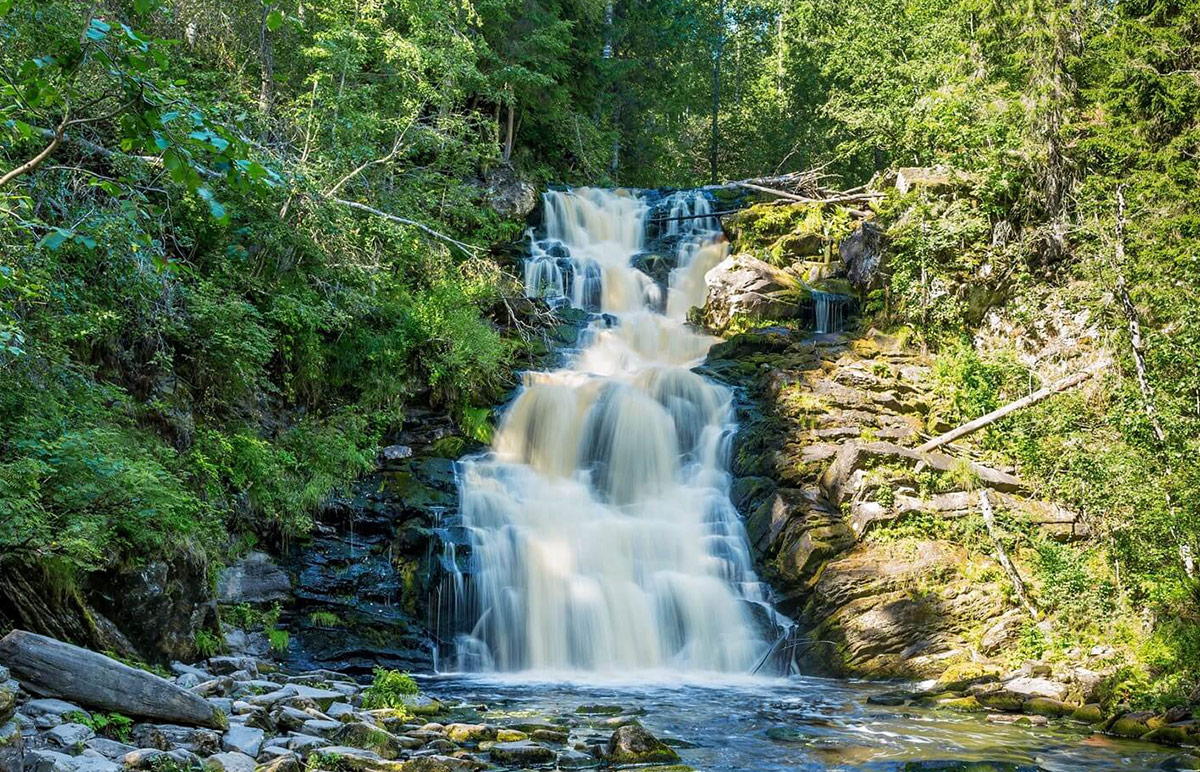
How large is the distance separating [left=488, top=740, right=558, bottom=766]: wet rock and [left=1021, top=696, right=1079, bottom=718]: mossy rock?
5.76 metres

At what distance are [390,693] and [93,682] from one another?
135 inches

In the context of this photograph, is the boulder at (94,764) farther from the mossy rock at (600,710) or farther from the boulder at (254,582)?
the boulder at (254,582)

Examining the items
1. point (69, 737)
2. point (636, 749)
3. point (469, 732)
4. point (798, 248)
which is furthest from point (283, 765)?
point (798, 248)

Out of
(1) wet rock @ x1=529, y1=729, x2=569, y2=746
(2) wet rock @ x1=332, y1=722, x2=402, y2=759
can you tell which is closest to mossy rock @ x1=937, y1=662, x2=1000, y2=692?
(1) wet rock @ x1=529, y1=729, x2=569, y2=746

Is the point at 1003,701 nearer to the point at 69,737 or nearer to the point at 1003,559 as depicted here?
the point at 1003,559

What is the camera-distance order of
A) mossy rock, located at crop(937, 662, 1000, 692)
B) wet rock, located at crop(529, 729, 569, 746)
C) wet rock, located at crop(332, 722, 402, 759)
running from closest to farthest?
wet rock, located at crop(332, 722, 402, 759) → wet rock, located at crop(529, 729, 569, 746) → mossy rock, located at crop(937, 662, 1000, 692)

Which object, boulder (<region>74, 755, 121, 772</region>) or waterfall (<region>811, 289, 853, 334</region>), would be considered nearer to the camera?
boulder (<region>74, 755, 121, 772</region>)

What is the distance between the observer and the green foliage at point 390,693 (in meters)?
8.40

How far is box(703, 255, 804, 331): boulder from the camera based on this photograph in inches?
763

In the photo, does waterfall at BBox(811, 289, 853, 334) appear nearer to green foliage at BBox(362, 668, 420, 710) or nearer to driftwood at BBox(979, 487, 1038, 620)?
driftwood at BBox(979, 487, 1038, 620)

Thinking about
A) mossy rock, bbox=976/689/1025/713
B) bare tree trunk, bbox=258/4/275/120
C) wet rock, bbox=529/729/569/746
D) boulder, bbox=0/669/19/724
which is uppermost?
→ bare tree trunk, bbox=258/4/275/120

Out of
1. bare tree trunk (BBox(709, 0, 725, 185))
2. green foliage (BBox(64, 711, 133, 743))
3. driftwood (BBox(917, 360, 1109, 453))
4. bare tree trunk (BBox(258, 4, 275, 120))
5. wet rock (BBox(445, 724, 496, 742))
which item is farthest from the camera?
bare tree trunk (BBox(709, 0, 725, 185))

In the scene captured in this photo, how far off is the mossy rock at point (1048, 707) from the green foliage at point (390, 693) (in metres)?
6.80

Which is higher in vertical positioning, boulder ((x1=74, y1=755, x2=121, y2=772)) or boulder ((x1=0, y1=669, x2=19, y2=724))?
boulder ((x1=0, y1=669, x2=19, y2=724))
